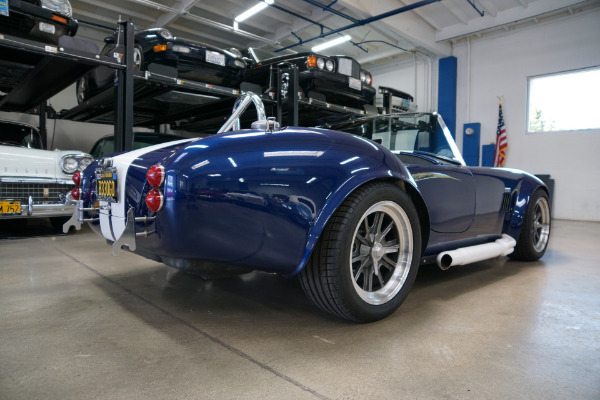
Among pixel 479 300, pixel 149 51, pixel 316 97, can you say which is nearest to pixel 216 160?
pixel 479 300

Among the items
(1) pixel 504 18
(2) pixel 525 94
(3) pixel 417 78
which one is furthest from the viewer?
(3) pixel 417 78

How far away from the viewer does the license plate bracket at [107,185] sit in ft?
5.91

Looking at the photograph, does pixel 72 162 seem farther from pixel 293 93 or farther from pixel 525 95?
pixel 525 95

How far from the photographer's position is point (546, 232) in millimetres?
3328

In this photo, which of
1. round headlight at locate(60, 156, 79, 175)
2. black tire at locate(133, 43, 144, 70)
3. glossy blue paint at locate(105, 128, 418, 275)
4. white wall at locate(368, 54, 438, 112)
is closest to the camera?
glossy blue paint at locate(105, 128, 418, 275)

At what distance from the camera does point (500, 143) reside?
9398mm

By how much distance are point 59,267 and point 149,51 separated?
2616 millimetres

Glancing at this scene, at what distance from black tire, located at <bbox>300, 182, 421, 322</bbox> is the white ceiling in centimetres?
673

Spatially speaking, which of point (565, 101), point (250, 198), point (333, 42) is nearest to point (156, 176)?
point (250, 198)

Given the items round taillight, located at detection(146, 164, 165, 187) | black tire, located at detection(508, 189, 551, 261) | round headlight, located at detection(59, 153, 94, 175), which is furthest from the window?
round taillight, located at detection(146, 164, 165, 187)

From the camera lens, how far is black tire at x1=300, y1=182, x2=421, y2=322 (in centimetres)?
157

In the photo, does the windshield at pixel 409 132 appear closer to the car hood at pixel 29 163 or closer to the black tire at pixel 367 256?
the black tire at pixel 367 256

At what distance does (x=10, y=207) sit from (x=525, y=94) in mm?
10043

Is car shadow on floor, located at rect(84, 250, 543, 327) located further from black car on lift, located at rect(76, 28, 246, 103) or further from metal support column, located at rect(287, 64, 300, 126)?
metal support column, located at rect(287, 64, 300, 126)
